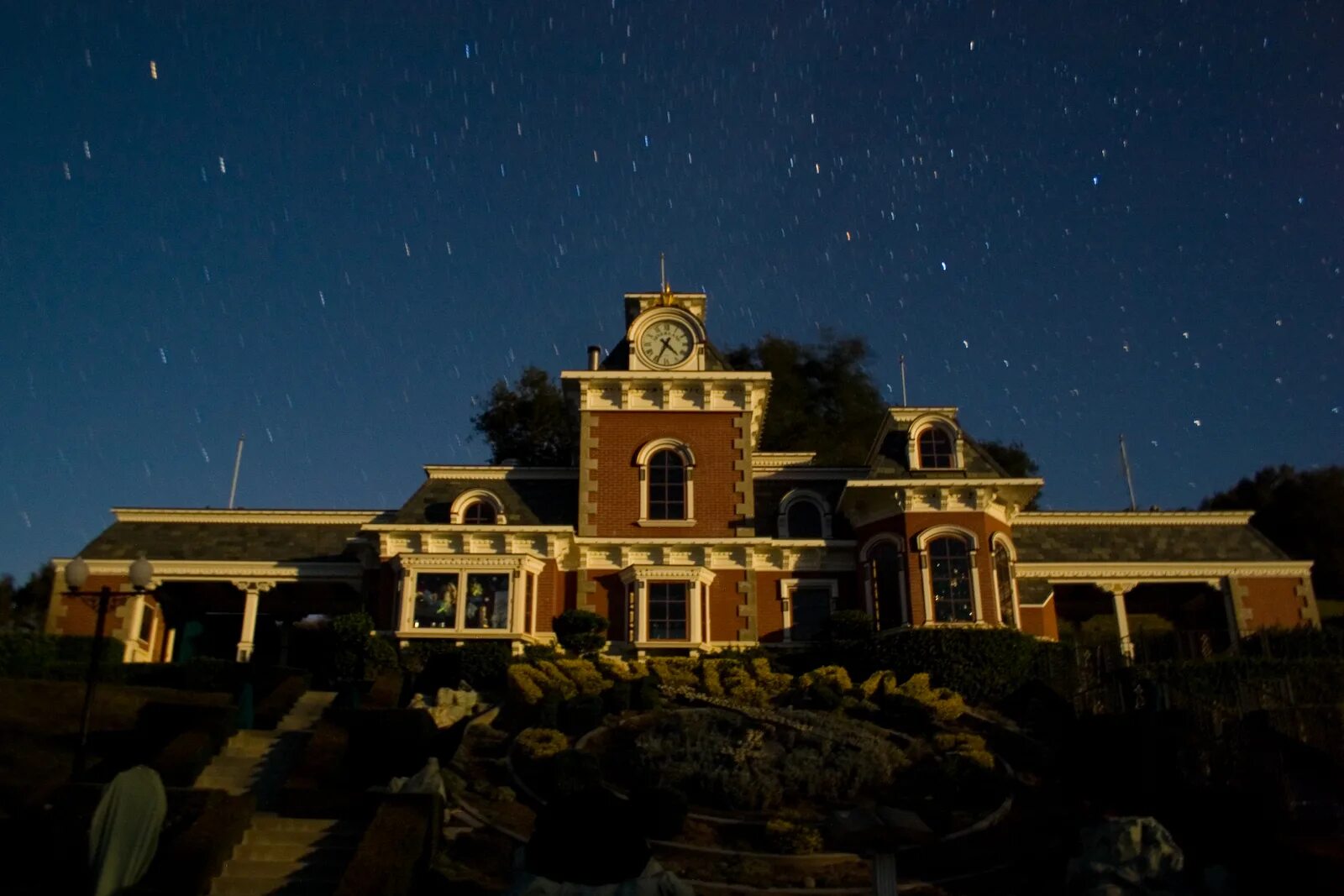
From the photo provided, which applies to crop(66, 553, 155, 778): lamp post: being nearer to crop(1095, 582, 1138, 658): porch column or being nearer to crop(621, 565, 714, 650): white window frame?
crop(621, 565, 714, 650): white window frame

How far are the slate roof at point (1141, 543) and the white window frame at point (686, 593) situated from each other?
9.45 m

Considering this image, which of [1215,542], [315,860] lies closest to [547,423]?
[1215,542]

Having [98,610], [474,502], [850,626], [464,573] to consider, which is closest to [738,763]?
[850,626]

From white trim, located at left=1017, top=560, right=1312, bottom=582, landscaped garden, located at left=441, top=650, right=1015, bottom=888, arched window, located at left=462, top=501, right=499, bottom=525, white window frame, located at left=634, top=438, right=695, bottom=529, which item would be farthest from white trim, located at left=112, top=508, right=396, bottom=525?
white trim, located at left=1017, top=560, right=1312, bottom=582

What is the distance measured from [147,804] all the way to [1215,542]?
30.0m

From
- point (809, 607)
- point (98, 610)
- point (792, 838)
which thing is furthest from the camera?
point (809, 607)

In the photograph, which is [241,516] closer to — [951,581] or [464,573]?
[464,573]

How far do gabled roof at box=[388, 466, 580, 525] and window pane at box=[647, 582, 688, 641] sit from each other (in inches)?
127

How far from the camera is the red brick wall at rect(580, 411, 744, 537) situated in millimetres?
31406

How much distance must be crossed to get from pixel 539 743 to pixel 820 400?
119ft

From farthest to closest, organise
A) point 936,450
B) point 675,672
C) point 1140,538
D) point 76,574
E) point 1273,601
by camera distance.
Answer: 1. point 1140,538
2. point 1273,601
3. point 936,450
4. point 675,672
5. point 76,574

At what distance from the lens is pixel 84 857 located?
47.7 feet

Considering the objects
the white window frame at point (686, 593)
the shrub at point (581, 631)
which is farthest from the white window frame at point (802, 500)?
the shrub at point (581, 631)

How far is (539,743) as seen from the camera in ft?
66.8
